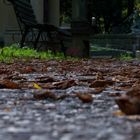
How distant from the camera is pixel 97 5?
35.5m

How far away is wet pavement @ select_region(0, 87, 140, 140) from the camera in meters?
1.47

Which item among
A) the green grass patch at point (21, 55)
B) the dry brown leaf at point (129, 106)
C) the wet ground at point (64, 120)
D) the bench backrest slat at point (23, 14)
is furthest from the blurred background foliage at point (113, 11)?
the dry brown leaf at point (129, 106)

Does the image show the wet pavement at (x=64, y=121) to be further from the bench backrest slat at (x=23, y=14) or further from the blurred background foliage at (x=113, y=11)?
the blurred background foliage at (x=113, y=11)

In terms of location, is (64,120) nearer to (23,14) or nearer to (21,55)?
(21,55)

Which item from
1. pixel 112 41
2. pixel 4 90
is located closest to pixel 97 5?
pixel 112 41

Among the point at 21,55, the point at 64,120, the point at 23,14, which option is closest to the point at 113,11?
the point at 23,14

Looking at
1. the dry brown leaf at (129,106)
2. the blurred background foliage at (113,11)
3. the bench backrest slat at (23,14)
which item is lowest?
the blurred background foliage at (113,11)

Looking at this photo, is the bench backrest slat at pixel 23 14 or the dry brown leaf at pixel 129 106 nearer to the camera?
→ the dry brown leaf at pixel 129 106

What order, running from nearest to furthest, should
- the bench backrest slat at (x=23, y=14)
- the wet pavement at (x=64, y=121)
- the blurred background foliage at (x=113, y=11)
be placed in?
the wet pavement at (x=64, y=121), the bench backrest slat at (x=23, y=14), the blurred background foliage at (x=113, y=11)

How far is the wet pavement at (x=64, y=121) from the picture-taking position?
1467 mm

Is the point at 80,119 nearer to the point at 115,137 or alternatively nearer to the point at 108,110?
the point at 108,110

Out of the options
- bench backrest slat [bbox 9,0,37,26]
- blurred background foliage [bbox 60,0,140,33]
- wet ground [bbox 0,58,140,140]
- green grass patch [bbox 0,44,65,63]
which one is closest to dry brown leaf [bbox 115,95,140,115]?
wet ground [bbox 0,58,140,140]

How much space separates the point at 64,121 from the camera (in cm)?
174

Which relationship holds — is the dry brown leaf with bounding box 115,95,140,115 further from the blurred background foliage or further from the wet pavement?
the blurred background foliage
